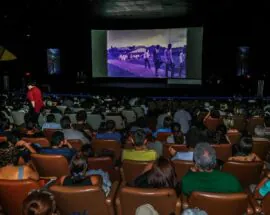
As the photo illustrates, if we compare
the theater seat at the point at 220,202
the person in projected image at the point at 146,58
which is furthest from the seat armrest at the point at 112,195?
the person in projected image at the point at 146,58

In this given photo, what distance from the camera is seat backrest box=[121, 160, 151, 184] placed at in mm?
4406

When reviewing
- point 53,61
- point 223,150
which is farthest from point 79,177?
point 53,61

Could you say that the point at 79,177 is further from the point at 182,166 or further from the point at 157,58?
the point at 157,58

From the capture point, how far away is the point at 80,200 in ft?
10.5

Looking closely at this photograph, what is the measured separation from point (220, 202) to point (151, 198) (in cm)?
57

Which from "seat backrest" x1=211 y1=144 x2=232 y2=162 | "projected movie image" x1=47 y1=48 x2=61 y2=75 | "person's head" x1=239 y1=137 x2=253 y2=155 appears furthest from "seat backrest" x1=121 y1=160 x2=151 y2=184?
"projected movie image" x1=47 y1=48 x2=61 y2=75

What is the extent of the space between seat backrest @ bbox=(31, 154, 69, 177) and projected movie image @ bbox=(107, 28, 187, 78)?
50.4ft

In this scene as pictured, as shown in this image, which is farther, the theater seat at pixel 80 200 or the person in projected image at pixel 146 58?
the person in projected image at pixel 146 58

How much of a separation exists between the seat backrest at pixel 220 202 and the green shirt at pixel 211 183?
0.23m

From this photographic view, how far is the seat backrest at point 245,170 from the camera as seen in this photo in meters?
4.24

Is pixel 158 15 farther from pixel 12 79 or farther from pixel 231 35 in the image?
pixel 12 79

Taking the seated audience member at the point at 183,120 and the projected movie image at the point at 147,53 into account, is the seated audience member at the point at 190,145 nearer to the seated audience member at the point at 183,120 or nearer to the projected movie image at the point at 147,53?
the seated audience member at the point at 183,120

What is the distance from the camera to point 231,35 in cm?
1977

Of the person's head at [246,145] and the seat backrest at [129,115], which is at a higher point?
the person's head at [246,145]
